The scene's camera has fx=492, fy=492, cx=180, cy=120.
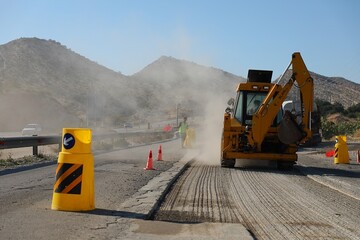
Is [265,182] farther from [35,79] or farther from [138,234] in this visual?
[35,79]

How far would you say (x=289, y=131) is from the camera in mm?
16578

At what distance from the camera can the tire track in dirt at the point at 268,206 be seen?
7.70 m

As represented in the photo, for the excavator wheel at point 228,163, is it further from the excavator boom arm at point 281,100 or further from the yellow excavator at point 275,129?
the excavator boom arm at point 281,100

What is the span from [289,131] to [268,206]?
24.1ft

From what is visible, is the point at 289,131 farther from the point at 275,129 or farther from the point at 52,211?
the point at 52,211

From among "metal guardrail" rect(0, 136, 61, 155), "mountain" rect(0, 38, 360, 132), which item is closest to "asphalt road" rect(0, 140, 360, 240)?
"metal guardrail" rect(0, 136, 61, 155)

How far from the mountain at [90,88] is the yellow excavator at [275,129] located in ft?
94.5

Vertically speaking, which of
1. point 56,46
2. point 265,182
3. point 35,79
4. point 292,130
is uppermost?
point 56,46

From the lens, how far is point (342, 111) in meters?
80.2

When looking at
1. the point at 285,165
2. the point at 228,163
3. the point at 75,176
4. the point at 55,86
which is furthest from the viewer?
the point at 55,86

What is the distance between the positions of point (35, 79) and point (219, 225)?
328 feet

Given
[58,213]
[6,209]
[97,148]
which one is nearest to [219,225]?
[58,213]

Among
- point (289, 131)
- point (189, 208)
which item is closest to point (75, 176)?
point (189, 208)

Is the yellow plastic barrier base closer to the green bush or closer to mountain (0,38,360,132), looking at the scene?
mountain (0,38,360,132)
